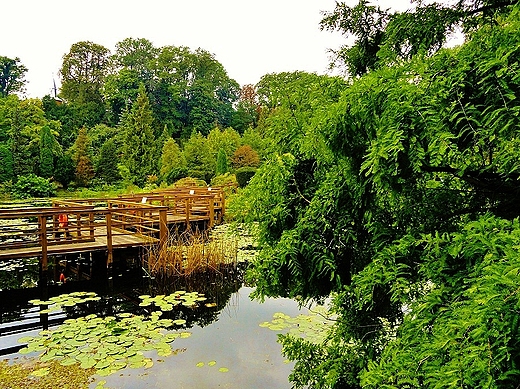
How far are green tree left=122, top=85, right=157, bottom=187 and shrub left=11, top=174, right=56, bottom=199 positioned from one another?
167 inches

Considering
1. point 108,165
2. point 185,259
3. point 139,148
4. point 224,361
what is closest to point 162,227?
point 185,259

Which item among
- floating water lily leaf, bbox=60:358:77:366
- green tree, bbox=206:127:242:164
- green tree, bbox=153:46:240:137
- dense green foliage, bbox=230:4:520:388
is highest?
green tree, bbox=153:46:240:137

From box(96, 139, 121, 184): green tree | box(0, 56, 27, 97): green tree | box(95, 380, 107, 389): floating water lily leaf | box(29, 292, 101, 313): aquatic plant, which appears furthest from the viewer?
box(0, 56, 27, 97): green tree

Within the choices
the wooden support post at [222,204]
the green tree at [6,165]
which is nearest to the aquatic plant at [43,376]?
the wooden support post at [222,204]

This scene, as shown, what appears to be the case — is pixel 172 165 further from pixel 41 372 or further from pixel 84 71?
pixel 84 71

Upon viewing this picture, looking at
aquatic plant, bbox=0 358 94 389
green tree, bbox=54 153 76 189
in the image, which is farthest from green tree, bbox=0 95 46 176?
aquatic plant, bbox=0 358 94 389

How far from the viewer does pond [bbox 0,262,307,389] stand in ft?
11.9

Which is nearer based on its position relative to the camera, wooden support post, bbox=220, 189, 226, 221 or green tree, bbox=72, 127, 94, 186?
wooden support post, bbox=220, 189, 226, 221

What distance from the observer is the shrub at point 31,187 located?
19125 mm

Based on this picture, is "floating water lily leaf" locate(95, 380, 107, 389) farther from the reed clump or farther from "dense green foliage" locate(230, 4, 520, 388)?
the reed clump

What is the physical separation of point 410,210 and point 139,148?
23236 mm

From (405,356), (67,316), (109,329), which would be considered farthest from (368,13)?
(67,316)

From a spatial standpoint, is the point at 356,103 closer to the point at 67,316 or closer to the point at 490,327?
the point at 490,327

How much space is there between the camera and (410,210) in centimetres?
162
